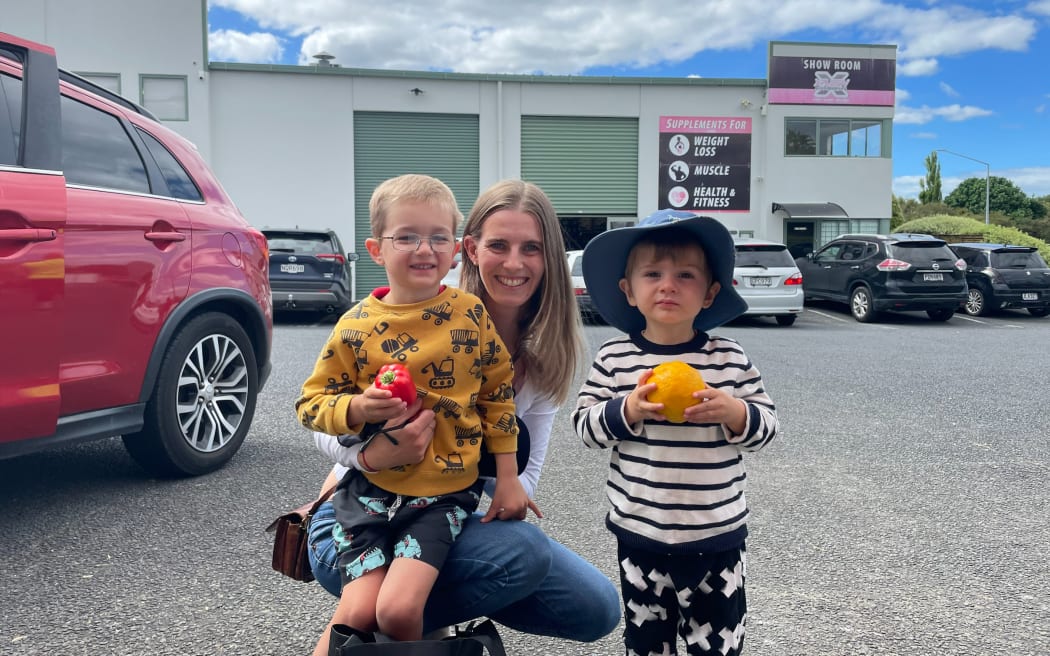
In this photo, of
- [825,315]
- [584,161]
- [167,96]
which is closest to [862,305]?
[825,315]

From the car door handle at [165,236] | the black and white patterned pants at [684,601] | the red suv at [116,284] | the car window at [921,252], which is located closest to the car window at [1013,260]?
the car window at [921,252]

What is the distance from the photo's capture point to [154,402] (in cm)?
395

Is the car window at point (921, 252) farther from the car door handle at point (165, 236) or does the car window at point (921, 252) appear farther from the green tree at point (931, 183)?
the green tree at point (931, 183)

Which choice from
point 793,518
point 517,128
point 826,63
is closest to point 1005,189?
point 826,63

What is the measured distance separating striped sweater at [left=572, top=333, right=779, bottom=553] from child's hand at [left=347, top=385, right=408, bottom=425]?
0.56 meters

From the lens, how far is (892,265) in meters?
15.7

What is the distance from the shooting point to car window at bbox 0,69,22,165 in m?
3.17

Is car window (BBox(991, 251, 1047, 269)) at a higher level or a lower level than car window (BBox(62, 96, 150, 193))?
lower

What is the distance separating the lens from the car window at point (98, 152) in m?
3.57

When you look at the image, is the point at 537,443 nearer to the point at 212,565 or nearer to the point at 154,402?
the point at 212,565

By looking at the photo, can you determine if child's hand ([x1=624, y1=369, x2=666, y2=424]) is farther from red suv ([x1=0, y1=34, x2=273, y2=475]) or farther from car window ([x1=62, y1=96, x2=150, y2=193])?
car window ([x1=62, y1=96, x2=150, y2=193])

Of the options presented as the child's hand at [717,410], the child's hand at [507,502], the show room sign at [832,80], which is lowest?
the child's hand at [507,502]

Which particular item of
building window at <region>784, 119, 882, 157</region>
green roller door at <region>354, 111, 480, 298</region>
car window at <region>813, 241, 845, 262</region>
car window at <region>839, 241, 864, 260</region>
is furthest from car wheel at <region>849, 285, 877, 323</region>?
green roller door at <region>354, 111, 480, 298</region>

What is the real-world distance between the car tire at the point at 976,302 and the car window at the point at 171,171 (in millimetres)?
17437
